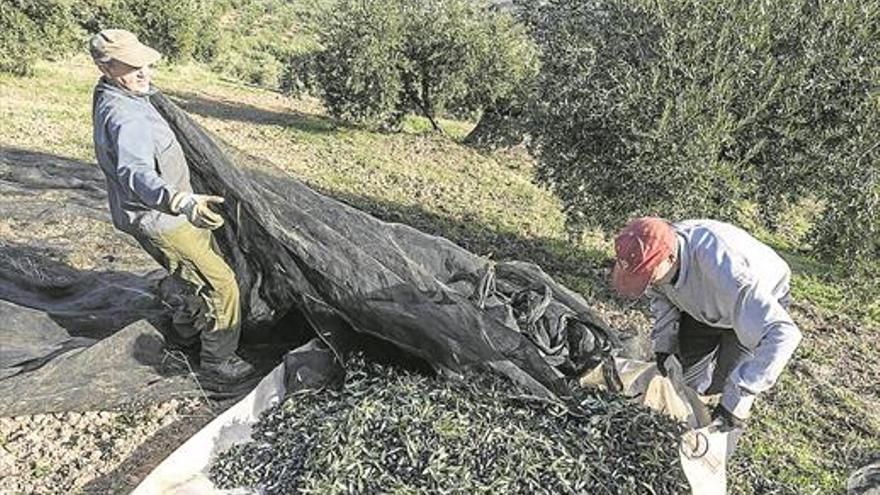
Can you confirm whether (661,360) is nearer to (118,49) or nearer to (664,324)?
(664,324)

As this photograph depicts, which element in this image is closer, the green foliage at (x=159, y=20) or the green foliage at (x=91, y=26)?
the green foliage at (x=91, y=26)

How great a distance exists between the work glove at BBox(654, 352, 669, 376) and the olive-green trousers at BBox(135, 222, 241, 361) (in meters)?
2.32

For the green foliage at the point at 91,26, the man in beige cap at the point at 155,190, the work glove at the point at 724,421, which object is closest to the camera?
the work glove at the point at 724,421

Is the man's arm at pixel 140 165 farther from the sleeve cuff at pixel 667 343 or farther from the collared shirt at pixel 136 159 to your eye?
the sleeve cuff at pixel 667 343

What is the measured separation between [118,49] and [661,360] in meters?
3.21

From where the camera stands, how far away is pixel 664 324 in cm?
432

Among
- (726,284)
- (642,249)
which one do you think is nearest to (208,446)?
(642,249)

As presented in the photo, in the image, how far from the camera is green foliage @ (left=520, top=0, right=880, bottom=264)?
22.6 ft

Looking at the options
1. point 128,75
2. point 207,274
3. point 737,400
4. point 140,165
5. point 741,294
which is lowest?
point 737,400

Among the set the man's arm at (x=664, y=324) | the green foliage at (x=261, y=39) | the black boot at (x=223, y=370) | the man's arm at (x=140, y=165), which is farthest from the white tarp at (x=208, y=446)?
the green foliage at (x=261, y=39)

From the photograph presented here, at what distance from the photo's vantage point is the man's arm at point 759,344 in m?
3.33

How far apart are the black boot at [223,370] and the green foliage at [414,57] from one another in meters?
9.75

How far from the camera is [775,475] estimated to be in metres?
4.82

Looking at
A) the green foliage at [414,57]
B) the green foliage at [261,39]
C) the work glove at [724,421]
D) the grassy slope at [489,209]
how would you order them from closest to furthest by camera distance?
the work glove at [724,421], the grassy slope at [489,209], the green foliage at [414,57], the green foliage at [261,39]
